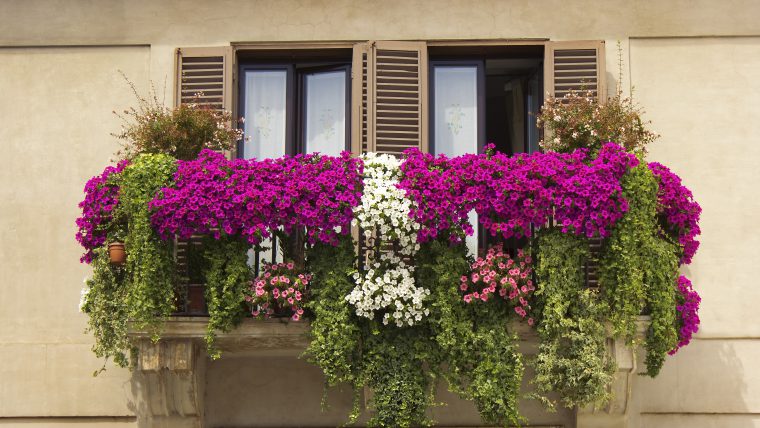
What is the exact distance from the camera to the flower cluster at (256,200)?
34.8 ft

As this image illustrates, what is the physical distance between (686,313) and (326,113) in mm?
3616

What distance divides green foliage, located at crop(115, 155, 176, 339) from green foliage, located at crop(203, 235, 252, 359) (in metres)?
0.33

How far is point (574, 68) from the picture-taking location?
11.9 meters

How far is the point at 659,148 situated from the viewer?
11.9m

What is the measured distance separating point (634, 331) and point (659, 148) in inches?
81.6

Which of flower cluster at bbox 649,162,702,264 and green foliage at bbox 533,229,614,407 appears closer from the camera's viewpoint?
green foliage at bbox 533,229,614,407

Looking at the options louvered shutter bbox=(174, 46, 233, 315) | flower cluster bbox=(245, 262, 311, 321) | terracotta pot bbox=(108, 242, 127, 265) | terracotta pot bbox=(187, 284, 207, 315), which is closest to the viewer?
flower cluster bbox=(245, 262, 311, 321)

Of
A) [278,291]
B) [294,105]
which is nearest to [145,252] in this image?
[278,291]

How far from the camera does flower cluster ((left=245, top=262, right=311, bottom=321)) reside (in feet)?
34.9

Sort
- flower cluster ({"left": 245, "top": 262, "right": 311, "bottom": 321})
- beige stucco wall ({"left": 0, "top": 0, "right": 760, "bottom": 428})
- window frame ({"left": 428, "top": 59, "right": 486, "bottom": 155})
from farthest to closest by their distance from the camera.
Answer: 1. window frame ({"left": 428, "top": 59, "right": 486, "bottom": 155})
2. beige stucco wall ({"left": 0, "top": 0, "right": 760, "bottom": 428})
3. flower cluster ({"left": 245, "top": 262, "right": 311, "bottom": 321})

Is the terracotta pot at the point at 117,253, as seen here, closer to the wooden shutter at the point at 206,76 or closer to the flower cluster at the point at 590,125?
the wooden shutter at the point at 206,76

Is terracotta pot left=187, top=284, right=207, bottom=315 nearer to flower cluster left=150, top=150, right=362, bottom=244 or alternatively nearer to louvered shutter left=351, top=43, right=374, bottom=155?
flower cluster left=150, top=150, right=362, bottom=244

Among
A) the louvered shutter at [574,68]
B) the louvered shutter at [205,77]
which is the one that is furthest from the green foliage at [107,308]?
the louvered shutter at [574,68]

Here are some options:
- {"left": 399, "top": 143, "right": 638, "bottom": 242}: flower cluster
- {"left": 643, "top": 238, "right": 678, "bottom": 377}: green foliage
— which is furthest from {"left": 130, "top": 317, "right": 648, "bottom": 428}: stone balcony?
{"left": 399, "top": 143, "right": 638, "bottom": 242}: flower cluster
